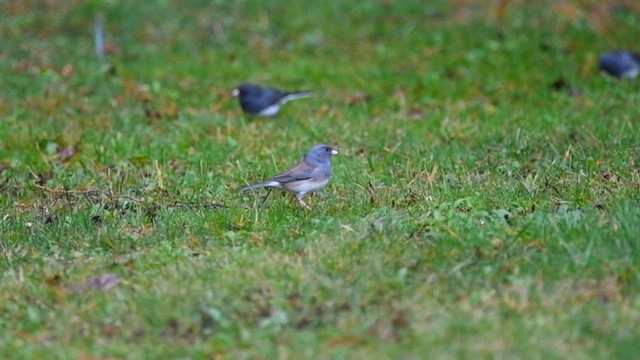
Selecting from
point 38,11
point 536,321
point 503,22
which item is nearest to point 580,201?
point 536,321

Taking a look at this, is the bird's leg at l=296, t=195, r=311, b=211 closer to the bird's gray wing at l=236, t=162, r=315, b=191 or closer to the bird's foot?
the bird's foot

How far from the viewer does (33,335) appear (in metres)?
4.98

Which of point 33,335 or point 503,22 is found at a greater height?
point 33,335

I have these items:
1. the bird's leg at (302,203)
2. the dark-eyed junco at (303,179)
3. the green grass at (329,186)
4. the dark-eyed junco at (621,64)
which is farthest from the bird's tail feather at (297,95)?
the bird's leg at (302,203)

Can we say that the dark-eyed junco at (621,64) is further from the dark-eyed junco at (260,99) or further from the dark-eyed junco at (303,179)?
the dark-eyed junco at (303,179)

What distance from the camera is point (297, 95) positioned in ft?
33.7

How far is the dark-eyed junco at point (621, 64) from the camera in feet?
35.0

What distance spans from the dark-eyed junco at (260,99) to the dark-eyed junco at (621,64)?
3.02 metres

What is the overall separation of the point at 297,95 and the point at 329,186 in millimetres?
2894

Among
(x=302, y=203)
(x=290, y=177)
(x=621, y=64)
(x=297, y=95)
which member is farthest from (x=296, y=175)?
(x=621, y=64)

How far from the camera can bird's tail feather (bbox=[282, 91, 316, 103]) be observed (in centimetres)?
1011

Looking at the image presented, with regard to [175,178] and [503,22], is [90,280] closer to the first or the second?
[175,178]

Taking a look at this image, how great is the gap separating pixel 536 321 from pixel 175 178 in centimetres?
372

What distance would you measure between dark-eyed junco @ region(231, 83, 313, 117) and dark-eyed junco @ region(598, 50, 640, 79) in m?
3.02
